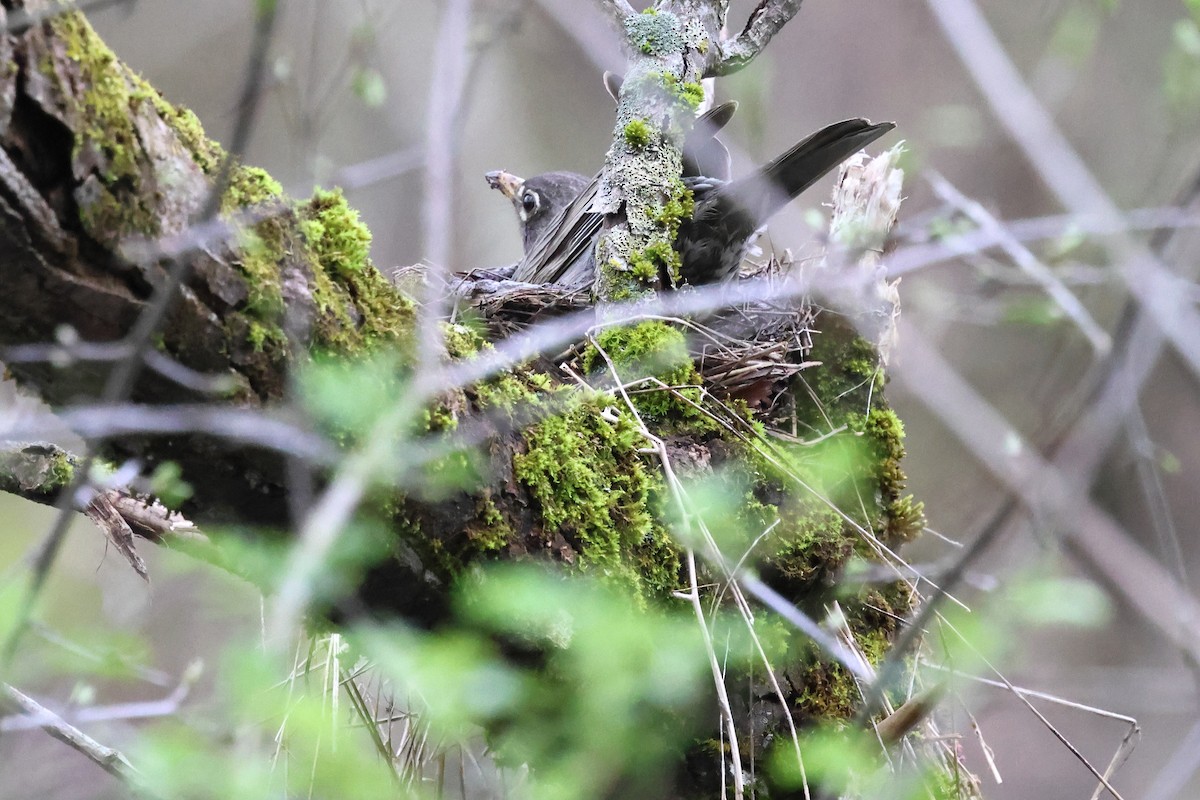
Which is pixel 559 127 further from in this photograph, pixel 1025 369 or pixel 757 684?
pixel 757 684

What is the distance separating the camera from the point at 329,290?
122cm

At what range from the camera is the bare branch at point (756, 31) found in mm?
2305

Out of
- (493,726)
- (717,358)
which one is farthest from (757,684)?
(717,358)

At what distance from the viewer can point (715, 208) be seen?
2203 millimetres

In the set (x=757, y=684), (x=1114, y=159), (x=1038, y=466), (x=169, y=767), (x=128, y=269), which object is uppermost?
(x=1114, y=159)

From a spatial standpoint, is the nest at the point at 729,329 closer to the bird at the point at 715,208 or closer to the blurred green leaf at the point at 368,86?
the bird at the point at 715,208

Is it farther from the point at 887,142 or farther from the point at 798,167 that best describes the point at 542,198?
the point at 887,142

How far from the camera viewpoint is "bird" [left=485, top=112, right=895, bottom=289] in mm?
2018

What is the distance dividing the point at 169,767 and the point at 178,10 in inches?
219

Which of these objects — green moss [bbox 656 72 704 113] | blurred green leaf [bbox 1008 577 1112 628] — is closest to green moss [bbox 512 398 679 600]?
blurred green leaf [bbox 1008 577 1112 628]

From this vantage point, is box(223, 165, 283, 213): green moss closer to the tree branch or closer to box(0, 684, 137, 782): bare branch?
box(0, 684, 137, 782): bare branch

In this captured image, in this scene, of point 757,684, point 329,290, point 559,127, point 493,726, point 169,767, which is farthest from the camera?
point 559,127

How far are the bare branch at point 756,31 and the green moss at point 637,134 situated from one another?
319 millimetres

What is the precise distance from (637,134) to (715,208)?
0.88 feet
